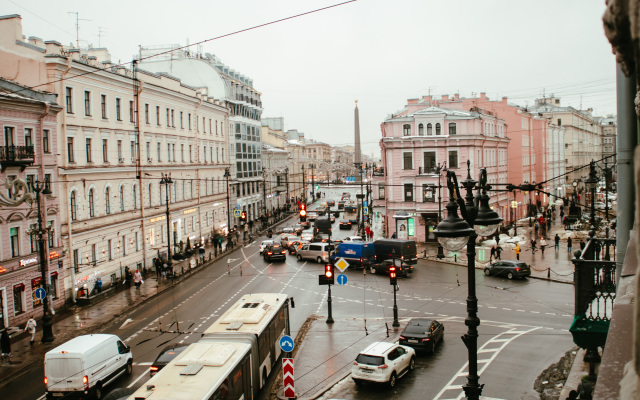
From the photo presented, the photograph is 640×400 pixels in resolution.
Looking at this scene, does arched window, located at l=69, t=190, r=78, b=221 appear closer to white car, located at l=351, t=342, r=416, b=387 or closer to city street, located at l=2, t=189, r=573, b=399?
city street, located at l=2, t=189, r=573, b=399

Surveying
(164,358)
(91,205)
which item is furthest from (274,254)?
(164,358)

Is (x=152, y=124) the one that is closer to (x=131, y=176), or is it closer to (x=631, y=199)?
(x=131, y=176)

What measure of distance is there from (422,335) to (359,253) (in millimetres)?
21721

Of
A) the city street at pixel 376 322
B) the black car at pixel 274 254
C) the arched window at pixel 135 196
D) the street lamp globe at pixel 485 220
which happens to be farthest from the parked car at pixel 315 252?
the street lamp globe at pixel 485 220

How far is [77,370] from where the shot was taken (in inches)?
703

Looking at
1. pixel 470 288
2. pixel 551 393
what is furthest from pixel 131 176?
pixel 470 288

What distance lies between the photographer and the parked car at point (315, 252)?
153 feet

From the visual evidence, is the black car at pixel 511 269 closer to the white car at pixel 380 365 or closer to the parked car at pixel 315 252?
the parked car at pixel 315 252

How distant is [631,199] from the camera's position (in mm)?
10414

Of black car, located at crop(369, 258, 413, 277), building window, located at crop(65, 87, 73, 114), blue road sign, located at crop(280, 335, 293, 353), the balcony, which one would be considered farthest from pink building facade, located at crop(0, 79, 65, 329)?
black car, located at crop(369, 258, 413, 277)

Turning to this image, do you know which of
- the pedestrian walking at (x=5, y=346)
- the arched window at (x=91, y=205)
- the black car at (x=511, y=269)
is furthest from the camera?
the arched window at (x=91, y=205)

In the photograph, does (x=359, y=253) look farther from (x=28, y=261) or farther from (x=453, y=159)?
(x=28, y=261)

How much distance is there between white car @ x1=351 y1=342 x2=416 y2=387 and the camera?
1800 cm

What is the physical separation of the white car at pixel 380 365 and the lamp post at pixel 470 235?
29.3ft
